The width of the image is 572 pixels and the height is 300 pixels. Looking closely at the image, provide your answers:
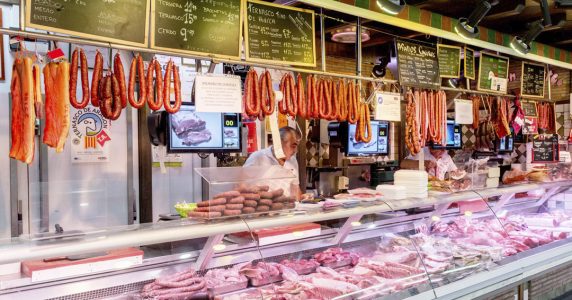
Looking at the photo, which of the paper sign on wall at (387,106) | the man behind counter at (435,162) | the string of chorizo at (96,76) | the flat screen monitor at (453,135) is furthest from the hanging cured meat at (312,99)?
the flat screen monitor at (453,135)

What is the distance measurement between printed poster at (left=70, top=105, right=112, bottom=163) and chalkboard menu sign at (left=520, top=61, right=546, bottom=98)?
6.24 metres

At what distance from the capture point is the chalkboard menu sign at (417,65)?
5.82 metres

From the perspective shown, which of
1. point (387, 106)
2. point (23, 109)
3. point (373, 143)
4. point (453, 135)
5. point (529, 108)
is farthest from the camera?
point (453, 135)

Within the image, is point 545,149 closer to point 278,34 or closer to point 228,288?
point 278,34

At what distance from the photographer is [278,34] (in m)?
4.59

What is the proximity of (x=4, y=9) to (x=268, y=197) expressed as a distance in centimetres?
444

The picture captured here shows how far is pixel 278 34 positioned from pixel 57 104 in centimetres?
211

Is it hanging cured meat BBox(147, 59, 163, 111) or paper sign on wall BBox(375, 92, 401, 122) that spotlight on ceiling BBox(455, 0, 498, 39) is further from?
hanging cured meat BBox(147, 59, 163, 111)

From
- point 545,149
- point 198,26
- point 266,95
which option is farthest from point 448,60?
point 198,26

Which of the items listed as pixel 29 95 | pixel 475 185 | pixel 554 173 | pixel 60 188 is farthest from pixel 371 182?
pixel 29 95

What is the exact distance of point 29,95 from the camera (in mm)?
3090

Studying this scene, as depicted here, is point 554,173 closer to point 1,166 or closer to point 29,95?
point 29,95

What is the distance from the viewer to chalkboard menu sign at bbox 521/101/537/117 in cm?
765

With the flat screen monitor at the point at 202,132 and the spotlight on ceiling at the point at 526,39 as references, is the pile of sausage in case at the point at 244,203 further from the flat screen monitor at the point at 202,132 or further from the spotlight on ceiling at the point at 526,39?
the spotlight on ceiling at the point at 526,39
